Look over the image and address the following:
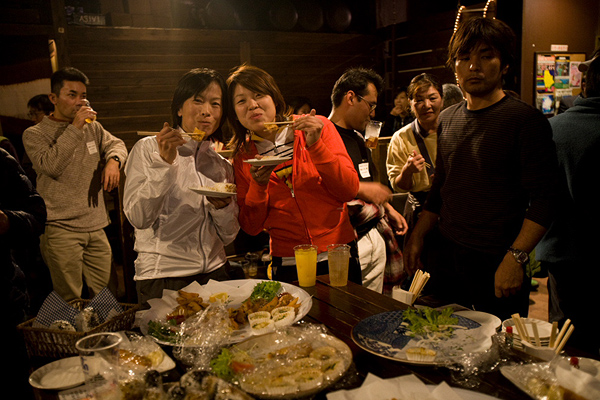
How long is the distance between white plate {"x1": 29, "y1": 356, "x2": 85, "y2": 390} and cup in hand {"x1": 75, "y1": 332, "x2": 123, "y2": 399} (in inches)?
5.8

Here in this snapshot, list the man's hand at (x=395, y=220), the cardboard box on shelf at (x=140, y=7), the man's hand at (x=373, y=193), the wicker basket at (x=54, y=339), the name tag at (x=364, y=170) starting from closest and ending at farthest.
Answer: the wicker basket at (x=54, y=339), the man's hand at (x=373, y=193), the name tag at (x=364, y=170), the man's hand at (x=395, y=220), the cardboard box on shelf at (x=140, y=7)

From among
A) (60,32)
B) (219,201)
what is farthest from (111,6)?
(219,201)

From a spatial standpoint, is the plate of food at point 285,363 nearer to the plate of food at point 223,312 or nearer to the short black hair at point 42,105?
the plate of food at point 223,312

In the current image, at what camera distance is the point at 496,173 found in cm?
204

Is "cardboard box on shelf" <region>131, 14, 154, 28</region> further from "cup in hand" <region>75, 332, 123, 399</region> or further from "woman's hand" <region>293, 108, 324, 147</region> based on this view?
"cup in hand" <region>75, 332, 123, 399</region>

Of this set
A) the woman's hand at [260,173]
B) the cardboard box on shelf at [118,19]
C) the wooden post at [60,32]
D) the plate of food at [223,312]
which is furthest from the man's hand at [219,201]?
the cardboard box on shelf at [118,19]

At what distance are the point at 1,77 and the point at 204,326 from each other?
5.84 metres

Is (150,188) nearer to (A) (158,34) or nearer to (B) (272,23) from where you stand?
(A) (158,34)

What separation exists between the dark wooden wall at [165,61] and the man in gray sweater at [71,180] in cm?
264

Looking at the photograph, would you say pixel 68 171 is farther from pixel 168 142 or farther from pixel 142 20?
pixel 142 20

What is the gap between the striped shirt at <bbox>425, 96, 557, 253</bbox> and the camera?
6.30 feet

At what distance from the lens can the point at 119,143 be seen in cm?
416

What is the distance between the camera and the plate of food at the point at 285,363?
1.15 m

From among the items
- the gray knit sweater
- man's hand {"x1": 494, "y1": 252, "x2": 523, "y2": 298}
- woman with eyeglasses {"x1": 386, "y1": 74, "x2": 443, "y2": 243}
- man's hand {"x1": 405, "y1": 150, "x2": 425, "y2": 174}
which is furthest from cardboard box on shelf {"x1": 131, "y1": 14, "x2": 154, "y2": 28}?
man's hand {"x1": 494, "y1": 252, "x2": 523, "y2": 298}
